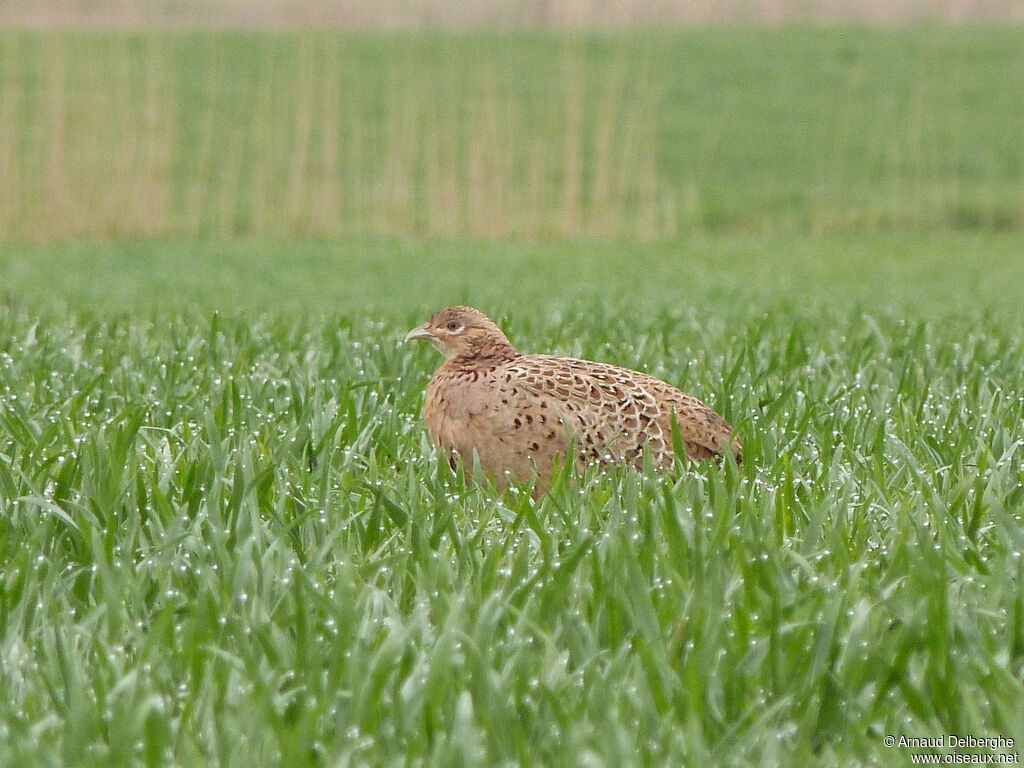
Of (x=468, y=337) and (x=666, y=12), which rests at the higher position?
(x=666, y=12)

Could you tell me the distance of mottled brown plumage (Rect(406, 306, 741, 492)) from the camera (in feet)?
10.8

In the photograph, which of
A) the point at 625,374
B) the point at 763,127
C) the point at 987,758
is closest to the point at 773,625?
the point at 987,758

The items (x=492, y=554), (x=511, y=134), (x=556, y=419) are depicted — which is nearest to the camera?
(x=492, y=554)

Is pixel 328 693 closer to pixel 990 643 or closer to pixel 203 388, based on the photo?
pixel 990 643

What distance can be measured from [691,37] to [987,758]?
1306 inches

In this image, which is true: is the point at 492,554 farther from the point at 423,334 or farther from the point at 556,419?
the point at 423,334

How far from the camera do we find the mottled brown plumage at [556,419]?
330 centimetres

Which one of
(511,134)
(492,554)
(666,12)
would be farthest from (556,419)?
(666,12)

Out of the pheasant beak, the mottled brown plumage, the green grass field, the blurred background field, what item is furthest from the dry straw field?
the mottled brown plumage

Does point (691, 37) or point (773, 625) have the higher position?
point (691, 37)

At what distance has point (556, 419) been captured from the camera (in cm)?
331

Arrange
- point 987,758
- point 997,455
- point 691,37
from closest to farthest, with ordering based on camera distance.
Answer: point 987,758
point 997,455
point 691,37

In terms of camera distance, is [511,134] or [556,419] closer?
[556,419]

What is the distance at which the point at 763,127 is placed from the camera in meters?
28.3
